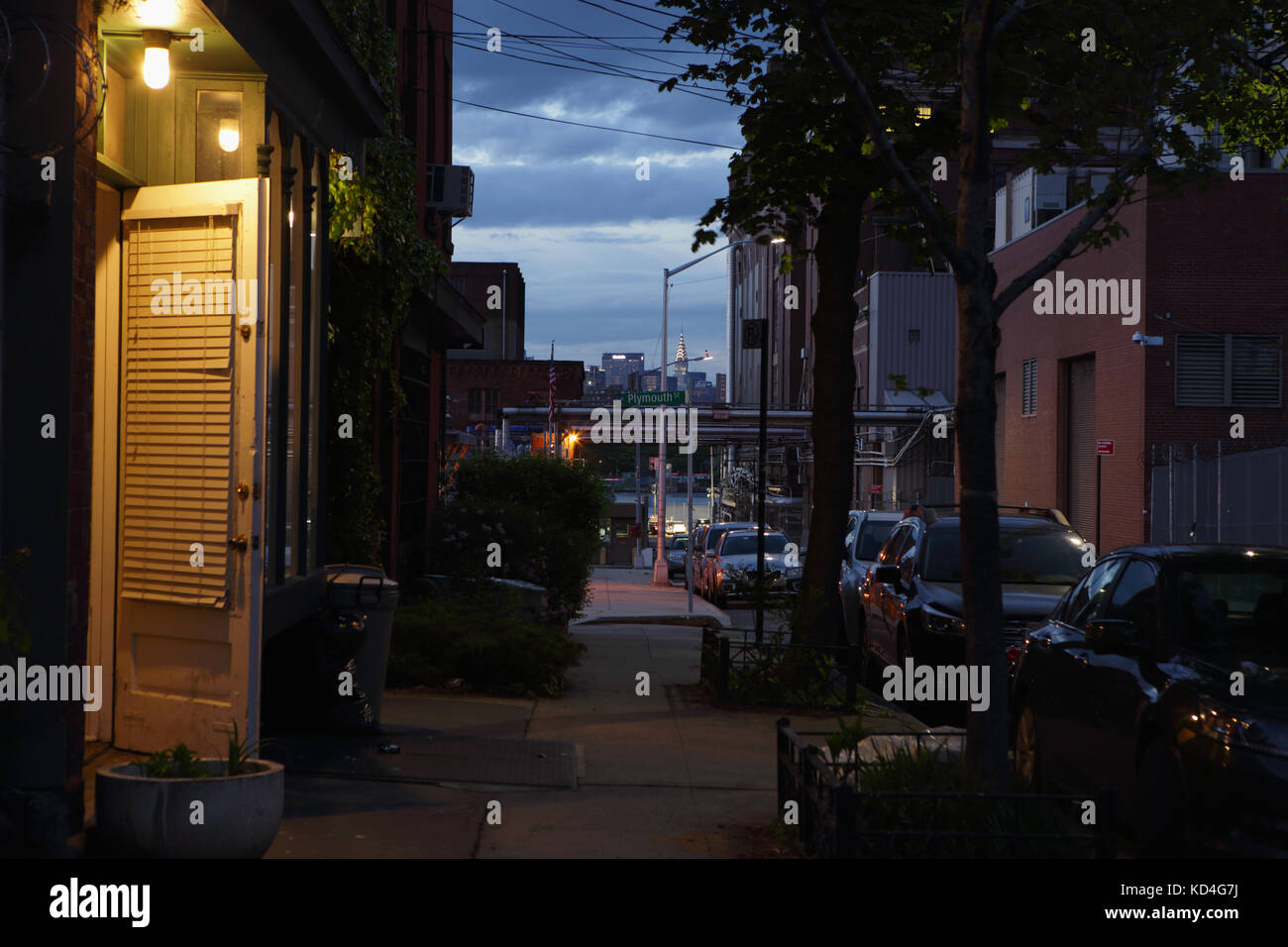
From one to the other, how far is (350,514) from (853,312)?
4818 millimetres

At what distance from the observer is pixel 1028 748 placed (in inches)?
334

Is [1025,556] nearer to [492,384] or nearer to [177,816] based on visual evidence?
[177,816]

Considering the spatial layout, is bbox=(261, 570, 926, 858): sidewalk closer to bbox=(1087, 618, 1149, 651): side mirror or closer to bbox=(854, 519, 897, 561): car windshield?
bbox=(1087, 618, 1149, 651): side mirror

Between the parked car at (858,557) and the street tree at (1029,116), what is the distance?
802 centimetres

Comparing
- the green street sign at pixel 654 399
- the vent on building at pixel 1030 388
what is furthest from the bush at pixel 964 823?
the vent on building at pixel 1030 388

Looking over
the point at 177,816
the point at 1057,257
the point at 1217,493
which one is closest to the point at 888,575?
the point at 1057,257

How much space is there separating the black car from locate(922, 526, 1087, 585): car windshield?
4.80 m

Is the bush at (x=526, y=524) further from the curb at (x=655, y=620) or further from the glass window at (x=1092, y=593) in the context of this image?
the glass window at (x=1092, y=593)

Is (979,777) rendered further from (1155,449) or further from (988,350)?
(1155,449)

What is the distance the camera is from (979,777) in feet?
20.9

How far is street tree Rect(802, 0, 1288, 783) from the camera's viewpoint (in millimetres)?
6547

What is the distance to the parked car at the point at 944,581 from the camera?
1267cm

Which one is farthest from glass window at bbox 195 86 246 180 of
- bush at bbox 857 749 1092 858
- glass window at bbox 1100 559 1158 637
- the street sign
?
the street sign

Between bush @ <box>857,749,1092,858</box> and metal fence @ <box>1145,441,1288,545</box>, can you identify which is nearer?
bush @ <box>857,749,1092,858</box>
